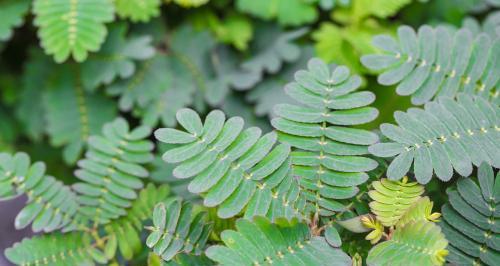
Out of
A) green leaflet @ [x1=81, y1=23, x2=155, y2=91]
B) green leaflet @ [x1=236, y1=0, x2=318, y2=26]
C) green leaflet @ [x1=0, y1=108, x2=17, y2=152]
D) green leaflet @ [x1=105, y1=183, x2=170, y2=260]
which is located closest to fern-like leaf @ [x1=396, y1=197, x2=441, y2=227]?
green leaflet @ [x1=105, y1=183, x2=170, y2=260]

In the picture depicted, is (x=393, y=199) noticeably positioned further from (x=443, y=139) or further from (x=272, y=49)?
(x=272, y=49)

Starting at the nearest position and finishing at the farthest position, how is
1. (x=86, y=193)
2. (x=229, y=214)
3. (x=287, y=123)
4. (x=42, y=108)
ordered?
(x=229, y=214) → (x=287, y=123) → (x=86, y=193) → (x=42, y=108)

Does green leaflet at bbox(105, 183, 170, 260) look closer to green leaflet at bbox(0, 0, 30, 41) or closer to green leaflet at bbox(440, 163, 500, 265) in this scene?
green leaflet at bbox(440, 163, 500, 265)

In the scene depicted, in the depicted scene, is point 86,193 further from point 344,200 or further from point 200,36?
point 200,36

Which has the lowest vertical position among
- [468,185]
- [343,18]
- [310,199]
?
[468,185]

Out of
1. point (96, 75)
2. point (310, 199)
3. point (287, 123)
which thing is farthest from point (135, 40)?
point (310, 199)

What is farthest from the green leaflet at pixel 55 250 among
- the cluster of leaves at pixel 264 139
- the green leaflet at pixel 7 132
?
the green leaflet at pixel 7 132
